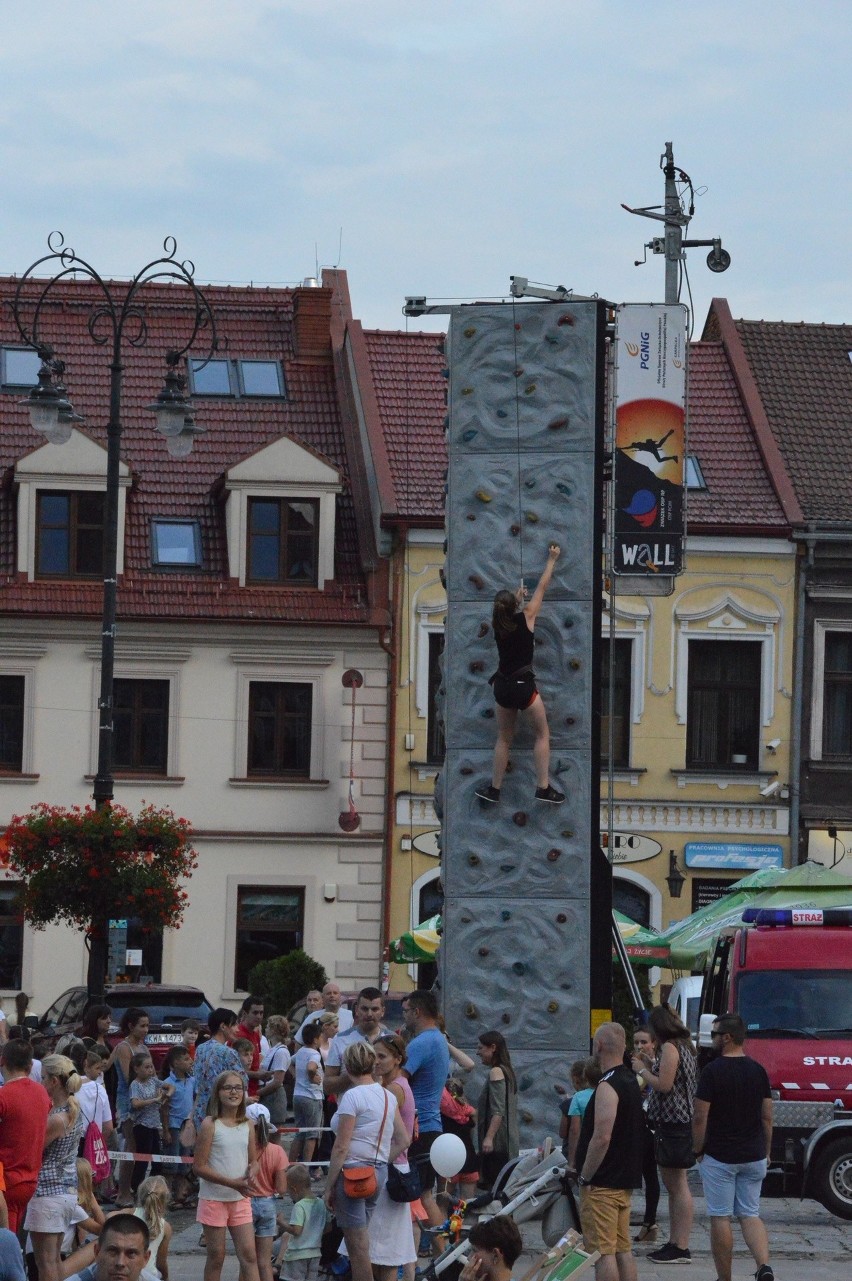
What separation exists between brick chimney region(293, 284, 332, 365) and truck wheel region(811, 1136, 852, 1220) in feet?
75.6

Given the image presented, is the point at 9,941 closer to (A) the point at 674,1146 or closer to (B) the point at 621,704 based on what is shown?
(B) the point at 621,704

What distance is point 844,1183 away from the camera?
1789 centimetres

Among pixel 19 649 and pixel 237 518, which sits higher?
pixel 237 518

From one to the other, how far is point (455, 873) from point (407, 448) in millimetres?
18821

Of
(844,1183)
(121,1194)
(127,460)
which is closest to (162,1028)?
(121,1194)

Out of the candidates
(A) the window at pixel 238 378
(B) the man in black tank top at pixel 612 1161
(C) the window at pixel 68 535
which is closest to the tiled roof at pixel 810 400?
(A) the window at pixel 238 378

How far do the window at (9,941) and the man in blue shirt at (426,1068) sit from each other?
783 inches

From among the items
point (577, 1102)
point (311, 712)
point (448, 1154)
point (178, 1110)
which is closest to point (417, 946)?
point (311, 712)

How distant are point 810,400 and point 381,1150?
27111mm

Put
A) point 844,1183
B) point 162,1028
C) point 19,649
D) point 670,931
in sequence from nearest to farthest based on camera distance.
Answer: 1. point 844,1183
2. point 162,1028
3. point 670,931
4. point 19,649

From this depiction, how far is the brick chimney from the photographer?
38.4 meters

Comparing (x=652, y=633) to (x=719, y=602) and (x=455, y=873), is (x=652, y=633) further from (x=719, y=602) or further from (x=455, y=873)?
(x=455, y=873)

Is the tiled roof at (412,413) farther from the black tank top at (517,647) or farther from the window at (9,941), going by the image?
the black tank top at (517,647)

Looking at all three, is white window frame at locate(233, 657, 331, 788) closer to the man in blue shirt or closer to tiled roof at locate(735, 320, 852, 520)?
tiled roof at locate(735, 320, 852, 520)
